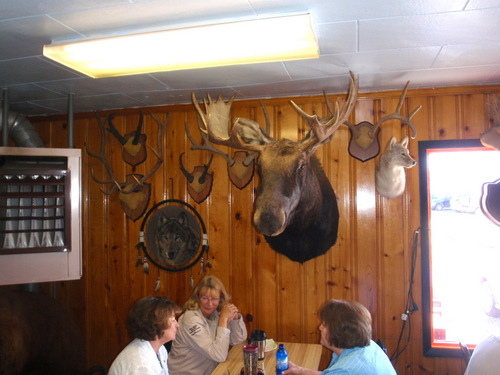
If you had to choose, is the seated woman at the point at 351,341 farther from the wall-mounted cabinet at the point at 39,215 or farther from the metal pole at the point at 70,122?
the metal pole at the point at 70,122

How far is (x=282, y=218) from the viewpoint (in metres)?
Answer: 2.41

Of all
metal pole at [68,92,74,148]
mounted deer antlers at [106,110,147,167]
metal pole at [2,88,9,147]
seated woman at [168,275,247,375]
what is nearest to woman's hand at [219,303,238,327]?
seated woman at [168,275,247,375]

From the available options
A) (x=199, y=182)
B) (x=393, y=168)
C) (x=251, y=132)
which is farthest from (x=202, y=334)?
(x=393, y=168)

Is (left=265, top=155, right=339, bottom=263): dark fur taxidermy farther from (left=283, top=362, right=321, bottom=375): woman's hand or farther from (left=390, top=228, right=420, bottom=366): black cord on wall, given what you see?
(left=283, top=362, right=321, bottom=375): woman's hand

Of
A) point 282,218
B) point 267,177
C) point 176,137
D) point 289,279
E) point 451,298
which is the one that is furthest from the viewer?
point 176,137

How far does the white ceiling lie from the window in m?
0.58

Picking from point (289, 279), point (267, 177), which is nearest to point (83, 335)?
point (289, 279)

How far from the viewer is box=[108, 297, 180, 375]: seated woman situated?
2039 mm

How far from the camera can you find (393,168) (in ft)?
9.43

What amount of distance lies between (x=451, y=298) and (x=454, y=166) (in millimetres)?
956

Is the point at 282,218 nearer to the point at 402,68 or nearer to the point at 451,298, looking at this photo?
the point at 402,68

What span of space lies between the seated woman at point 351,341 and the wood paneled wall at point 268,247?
96cm

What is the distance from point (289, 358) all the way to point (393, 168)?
4.82ft

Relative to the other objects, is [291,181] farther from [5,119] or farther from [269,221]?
[5,119]
